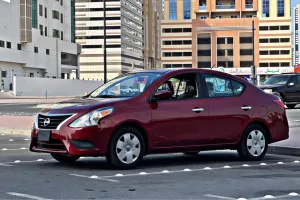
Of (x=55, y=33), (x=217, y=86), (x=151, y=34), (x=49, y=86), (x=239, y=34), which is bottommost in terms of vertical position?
(x=217, y=86)

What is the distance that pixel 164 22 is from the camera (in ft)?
489

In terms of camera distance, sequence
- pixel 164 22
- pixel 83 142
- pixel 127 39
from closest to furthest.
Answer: pixel 83 142 → pixel 164 22 → pixel 127 39

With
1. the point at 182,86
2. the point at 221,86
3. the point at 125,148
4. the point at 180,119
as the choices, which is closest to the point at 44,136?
the point at 125,148

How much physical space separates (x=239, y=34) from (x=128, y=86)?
13353cm

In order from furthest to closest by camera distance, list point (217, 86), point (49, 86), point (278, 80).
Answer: point (49, 86), point (278, 80), point (217, 86)

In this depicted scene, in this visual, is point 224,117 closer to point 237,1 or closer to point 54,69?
point 54,69

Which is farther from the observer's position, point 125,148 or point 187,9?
point 187,9

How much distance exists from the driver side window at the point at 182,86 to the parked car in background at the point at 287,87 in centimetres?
1733

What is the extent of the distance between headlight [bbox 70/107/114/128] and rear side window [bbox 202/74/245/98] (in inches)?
84.3

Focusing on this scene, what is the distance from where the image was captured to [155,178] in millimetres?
8094

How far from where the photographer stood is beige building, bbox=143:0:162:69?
18109 centimetres

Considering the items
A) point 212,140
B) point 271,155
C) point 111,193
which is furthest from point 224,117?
point 111,193

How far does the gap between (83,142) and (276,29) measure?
140 m

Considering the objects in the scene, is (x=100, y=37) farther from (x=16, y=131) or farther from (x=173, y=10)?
(x=16, y=131)
